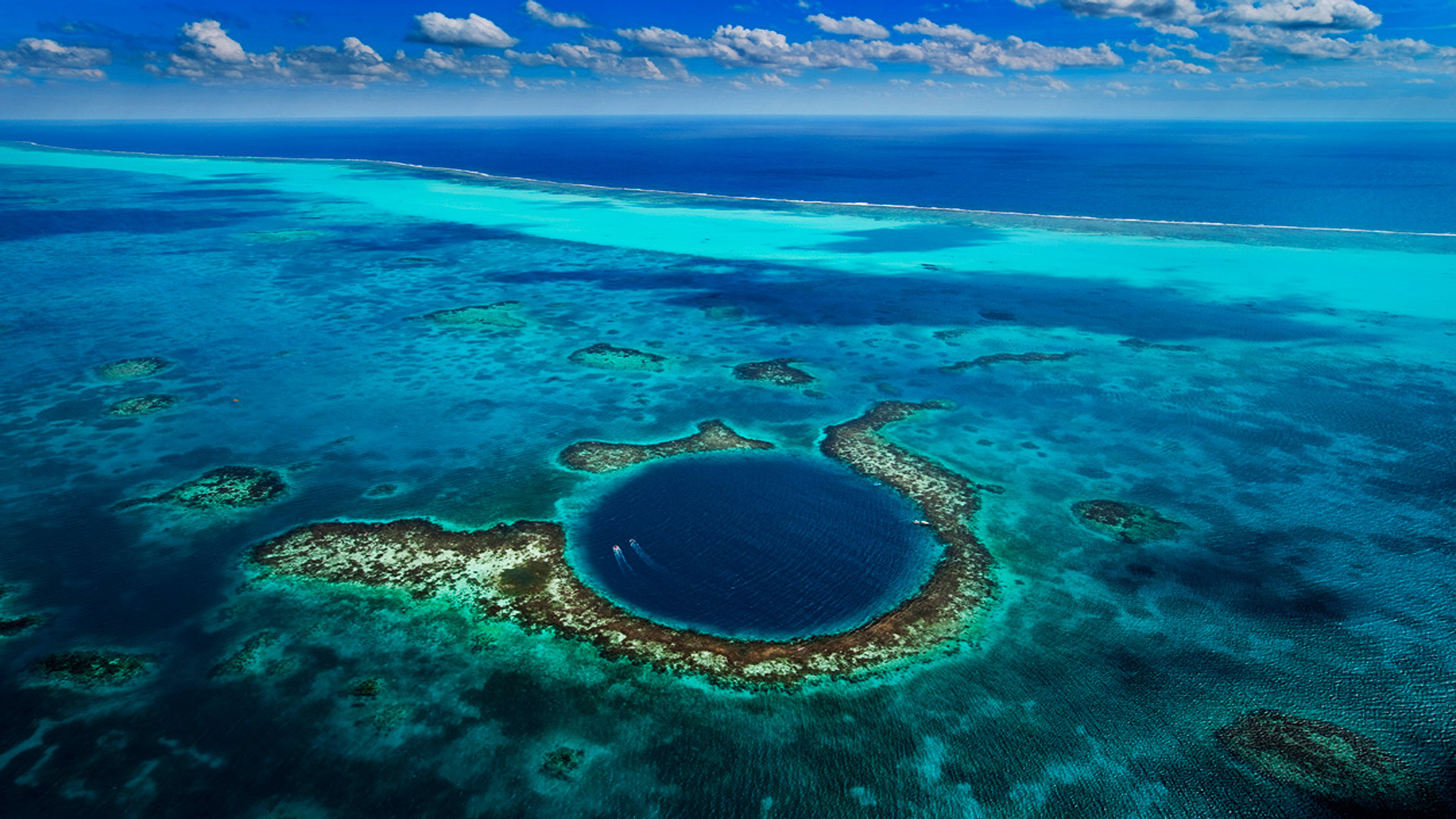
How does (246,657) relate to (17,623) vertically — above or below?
above

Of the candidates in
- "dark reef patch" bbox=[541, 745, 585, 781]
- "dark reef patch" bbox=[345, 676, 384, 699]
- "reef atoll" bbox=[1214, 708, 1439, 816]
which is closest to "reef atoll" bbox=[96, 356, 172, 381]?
"dark reef patch" bbox=[345, 676, 384, 699]

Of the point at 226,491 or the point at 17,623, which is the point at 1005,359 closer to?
the point at 226,491

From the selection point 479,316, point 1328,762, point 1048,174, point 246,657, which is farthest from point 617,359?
point 1048,174

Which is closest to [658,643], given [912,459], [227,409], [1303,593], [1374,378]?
[912,459]

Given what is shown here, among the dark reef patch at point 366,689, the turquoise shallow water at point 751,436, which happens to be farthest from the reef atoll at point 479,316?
the dark reef patch at point 366,689

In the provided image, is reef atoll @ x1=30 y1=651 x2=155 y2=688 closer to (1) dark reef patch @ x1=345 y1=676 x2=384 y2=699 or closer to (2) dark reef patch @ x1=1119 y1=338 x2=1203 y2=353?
(1) dark reef patch @ x1=345 y1=676 x2=384 y2=699

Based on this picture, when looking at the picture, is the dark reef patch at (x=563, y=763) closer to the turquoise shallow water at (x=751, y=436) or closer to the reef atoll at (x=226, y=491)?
the turquoise shallow water at (x=751, y=436)

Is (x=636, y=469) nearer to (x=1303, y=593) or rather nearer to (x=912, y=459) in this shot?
(x=912, y=459)
